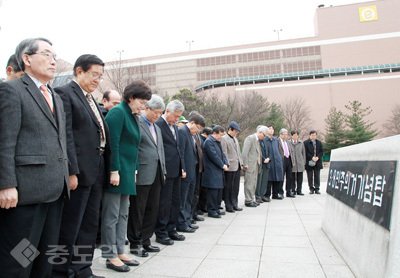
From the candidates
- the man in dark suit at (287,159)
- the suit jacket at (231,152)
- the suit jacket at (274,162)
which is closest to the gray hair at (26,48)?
the suit jacket at (231,152)

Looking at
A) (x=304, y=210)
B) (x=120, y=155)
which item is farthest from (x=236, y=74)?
(x=120, y=155)

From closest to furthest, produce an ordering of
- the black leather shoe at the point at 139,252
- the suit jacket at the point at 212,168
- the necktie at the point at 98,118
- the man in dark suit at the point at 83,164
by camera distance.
Result: 1. the man in dark suit at the point at 83,164
2. the necktie at the point at 98,118
3. the black leather shoe at the point at 139,252
4. the suit jacket at the point at 212,168

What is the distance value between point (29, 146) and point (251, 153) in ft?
20.6

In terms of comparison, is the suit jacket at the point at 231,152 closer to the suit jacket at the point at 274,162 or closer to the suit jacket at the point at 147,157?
the suit jacket at the point at 274,162

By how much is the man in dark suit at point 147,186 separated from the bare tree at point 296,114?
37021mm

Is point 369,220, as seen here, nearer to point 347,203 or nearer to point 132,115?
point 347,203

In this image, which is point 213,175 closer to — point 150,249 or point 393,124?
point 150,249

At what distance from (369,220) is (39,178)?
2608 millimetres

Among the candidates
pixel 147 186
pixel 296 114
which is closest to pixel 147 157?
pixel 147 186

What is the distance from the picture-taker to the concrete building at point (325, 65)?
148ft

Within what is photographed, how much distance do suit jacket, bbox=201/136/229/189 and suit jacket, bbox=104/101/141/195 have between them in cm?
288

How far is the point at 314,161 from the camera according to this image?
31.1ft

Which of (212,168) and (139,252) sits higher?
(212,168)

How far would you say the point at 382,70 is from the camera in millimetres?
46844
